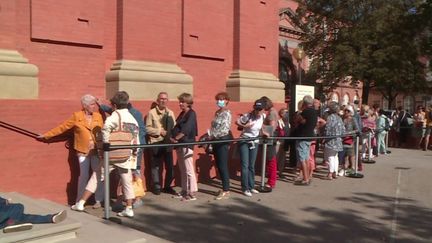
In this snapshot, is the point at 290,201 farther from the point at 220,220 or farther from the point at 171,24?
the point at 171,24

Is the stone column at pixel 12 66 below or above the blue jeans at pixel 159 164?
above

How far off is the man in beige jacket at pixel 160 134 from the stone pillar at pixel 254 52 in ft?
10.5

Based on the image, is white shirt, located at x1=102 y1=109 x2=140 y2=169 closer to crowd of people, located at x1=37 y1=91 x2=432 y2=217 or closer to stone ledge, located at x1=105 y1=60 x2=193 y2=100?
crowd of people, located at x1=37 y1=91 x2=432 y2=217

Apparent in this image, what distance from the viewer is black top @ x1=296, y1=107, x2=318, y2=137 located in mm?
9188

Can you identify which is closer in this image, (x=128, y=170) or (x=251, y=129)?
(x=128, y=170)

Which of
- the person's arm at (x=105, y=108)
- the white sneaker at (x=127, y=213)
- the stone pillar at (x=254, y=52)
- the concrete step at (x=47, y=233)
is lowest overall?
the white sneaker at (x=127, y=213)

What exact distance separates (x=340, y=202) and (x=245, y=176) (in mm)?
1536

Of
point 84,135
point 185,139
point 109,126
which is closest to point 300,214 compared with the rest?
point 185,139

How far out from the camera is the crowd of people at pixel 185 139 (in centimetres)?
648

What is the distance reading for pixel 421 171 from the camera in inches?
444

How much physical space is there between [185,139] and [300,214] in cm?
206

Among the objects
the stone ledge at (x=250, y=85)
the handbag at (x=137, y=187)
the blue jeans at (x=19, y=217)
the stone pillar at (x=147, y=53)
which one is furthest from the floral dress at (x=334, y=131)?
the blue jeans at (x=19, y=217)

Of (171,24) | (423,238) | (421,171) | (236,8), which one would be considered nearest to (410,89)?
(421,171)

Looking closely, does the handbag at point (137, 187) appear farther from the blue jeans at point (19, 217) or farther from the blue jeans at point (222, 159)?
the blue jeans at point (19, 217)
